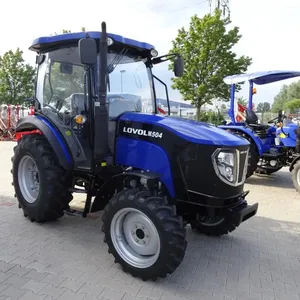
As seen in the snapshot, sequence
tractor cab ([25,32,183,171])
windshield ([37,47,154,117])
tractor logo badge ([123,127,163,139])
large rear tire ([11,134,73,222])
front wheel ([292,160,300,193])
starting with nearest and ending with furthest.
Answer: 1. tractor logo badge ([123,127,163,139])
2. tractor cab ([25,32,183,171])
3. windshield ([37,47,154,117])
4. large rear tire ([11,134,73,222])
5. front wheel ([292,160,300,193])

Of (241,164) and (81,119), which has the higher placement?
→ (81,119)

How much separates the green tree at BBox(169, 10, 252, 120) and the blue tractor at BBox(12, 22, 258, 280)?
1358 centimetres

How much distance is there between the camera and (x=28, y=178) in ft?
15.8

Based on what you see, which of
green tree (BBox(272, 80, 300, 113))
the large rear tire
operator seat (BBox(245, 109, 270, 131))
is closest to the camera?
the large rear tire

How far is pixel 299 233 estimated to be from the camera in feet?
15.5

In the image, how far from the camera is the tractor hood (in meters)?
3.29

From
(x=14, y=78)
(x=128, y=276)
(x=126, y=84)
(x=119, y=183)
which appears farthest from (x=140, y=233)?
(x=14, y=78)

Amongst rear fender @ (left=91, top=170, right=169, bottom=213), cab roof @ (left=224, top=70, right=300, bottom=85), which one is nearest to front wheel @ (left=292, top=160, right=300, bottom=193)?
cab roof @ (left=224, top=70, right=300, bottom=85)

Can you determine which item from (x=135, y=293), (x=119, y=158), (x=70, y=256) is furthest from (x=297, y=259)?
(x=70, y=256)

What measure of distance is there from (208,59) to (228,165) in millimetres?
15266

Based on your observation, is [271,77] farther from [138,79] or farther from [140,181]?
[140,181]

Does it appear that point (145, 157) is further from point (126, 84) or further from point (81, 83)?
point (81, 83)

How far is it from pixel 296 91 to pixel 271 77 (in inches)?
1856

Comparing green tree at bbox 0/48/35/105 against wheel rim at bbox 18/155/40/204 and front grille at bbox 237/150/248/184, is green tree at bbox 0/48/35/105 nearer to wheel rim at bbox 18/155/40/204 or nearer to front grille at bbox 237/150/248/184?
wheel rim at bbox 18/155/40/204
